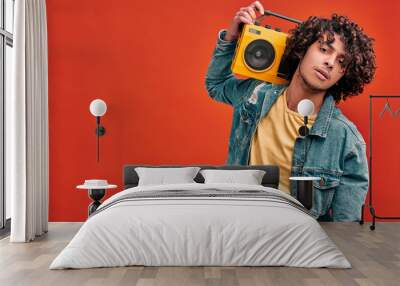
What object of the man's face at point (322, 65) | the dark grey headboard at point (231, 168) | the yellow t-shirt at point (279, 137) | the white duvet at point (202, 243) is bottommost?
the white duvet at point (202, 243)

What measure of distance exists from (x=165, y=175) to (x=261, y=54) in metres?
1.50

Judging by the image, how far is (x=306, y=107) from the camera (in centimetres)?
534

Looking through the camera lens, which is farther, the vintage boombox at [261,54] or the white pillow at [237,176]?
the vintage boombox at [261,54]

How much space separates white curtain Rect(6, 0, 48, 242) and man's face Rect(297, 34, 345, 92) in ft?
8.16

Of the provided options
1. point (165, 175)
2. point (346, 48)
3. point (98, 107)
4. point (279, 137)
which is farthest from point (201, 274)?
point (346, 48)

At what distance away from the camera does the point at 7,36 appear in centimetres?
535

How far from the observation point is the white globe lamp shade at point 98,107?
5551 millimetres

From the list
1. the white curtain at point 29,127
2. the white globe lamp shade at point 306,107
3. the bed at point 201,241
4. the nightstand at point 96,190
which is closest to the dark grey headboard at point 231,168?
the nightstand at point 96,190

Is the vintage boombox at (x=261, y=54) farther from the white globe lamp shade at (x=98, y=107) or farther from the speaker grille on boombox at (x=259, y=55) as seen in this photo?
the white globe lamp shade at (x=98, y=107)

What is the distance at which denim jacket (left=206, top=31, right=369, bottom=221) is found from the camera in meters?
5.46

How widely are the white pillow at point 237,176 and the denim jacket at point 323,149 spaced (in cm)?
35

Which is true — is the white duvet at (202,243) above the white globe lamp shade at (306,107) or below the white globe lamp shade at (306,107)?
below

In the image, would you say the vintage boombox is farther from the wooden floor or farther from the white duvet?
the white duvet

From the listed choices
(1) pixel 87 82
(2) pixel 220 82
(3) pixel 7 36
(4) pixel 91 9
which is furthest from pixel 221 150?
(3) pixel 7 36
